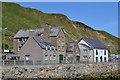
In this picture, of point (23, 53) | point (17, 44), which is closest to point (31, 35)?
point (23, 53)

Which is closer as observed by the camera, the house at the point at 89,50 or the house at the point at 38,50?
the house at the point at 38,50

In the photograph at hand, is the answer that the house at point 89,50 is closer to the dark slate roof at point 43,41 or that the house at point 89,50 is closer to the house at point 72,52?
the house at point 72,52

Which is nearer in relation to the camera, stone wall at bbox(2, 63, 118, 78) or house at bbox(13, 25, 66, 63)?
stone wall at bbox(2, 63, 118, 78)

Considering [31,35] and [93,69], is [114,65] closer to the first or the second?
[93,69]

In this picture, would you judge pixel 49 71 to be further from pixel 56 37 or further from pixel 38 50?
pixel 56 37

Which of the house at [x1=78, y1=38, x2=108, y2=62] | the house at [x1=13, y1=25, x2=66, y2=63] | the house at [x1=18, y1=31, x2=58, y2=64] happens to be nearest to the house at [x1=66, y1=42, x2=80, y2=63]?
the house at [x1=13, y1=25, x2=66, y2=63]

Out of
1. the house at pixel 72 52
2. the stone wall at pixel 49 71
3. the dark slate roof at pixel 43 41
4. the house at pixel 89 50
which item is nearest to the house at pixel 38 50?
the dark slate roof at pixel 43 41

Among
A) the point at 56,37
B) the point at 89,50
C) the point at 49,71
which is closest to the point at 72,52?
the point at 89,50

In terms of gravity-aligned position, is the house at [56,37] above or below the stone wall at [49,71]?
above

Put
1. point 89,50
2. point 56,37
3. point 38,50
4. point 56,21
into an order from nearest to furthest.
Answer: point 38,50 < point 56,37 < point 89,50 < point 56,21

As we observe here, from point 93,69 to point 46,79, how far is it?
13720mm

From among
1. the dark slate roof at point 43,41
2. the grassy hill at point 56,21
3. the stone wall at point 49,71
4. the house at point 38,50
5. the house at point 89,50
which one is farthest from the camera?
the grassy hill at point 56,21

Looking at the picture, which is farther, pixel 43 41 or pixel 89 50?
pixel 89 50

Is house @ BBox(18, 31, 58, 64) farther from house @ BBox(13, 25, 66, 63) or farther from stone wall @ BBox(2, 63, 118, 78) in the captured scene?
stone wall @ BBox(2, 63, 118, 78)
